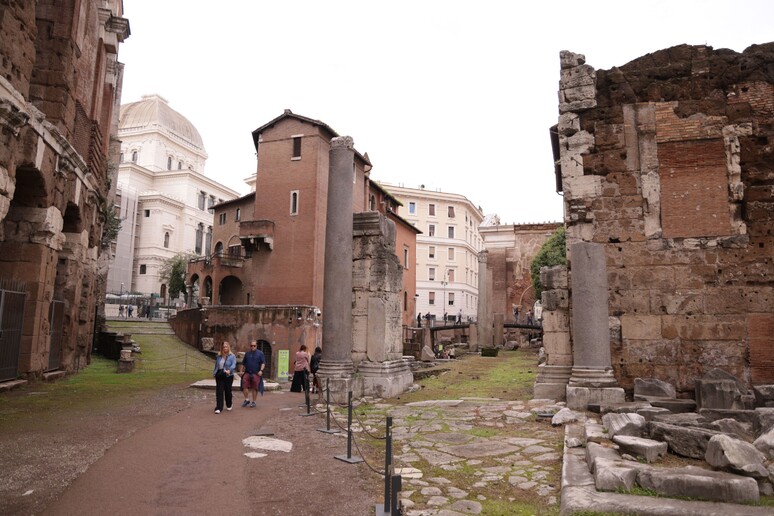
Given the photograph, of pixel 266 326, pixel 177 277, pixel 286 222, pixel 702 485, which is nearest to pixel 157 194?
pixel 177 277

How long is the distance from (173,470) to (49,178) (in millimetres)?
9279

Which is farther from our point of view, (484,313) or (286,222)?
(286,222)

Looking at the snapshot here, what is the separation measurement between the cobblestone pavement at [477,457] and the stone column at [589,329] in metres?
0.57

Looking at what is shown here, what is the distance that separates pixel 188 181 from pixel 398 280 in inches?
2283

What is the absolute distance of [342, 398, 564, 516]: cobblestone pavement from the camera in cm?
486

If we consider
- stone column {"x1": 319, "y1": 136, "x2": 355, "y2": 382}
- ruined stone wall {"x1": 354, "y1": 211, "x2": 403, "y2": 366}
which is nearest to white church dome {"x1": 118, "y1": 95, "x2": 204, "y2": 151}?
stone column {"x1": 319, "y1": 136, "x2": 355, "y2": 382}

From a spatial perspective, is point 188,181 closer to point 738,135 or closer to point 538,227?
point 538,227

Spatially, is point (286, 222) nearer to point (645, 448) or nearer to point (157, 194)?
point (645, 448)

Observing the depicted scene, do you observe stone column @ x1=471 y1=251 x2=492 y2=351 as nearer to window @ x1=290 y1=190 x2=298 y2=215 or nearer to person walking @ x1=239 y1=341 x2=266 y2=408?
window @ x1=290 y1=190 x2=298 y2=215

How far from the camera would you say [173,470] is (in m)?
6.00

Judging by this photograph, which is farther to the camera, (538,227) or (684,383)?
(538,227)

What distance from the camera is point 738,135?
984 centimetres

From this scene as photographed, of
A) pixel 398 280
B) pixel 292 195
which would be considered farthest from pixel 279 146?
pixel 398 280

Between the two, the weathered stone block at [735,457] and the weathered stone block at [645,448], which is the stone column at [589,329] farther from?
the weathered stone block at [735,457]
